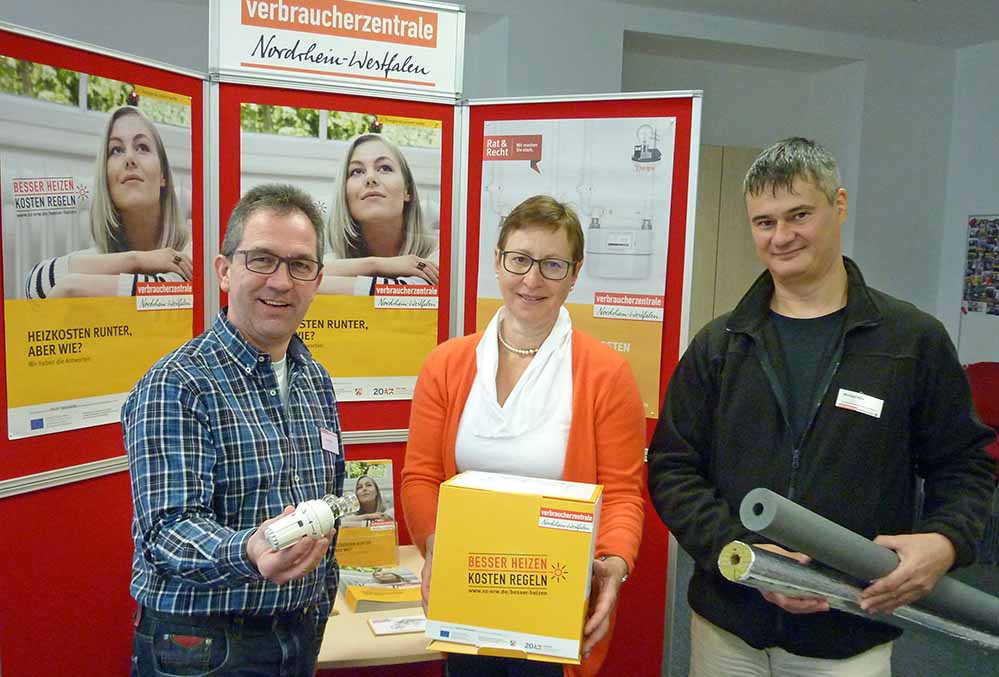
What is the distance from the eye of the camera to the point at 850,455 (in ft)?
4.85

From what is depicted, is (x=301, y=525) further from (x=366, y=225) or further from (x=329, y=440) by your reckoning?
(x=366, y=225)

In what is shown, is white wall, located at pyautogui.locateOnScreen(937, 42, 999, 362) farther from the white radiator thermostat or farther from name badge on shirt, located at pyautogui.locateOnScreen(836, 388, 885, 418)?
the white radiator thermostat

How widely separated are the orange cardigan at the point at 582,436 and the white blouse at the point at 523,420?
2 centimetres

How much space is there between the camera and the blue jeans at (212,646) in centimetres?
123

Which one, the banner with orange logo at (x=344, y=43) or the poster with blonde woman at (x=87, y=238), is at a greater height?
the banner with orange logo at (x=344, y=43)

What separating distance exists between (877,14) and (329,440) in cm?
529

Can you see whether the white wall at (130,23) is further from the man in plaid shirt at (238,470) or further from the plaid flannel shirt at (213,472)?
the plaid flannel shirt at (213,472)

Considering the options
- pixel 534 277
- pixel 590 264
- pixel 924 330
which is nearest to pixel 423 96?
pixel 590 264

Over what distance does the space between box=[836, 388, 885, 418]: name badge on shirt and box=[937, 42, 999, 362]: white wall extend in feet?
17.0

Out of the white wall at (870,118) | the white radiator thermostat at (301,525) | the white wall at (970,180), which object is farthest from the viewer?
the white wall at (970,180)

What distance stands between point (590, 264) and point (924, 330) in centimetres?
129

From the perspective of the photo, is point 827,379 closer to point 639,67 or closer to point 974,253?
point 639,67

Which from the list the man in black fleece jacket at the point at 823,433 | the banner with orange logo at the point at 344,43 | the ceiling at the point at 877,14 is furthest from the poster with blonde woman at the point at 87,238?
the ceiling at the point at 877,14

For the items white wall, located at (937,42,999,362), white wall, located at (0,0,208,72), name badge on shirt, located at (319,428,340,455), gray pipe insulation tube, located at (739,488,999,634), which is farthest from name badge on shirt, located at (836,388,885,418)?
white wall, located at (937,42,999,362)
